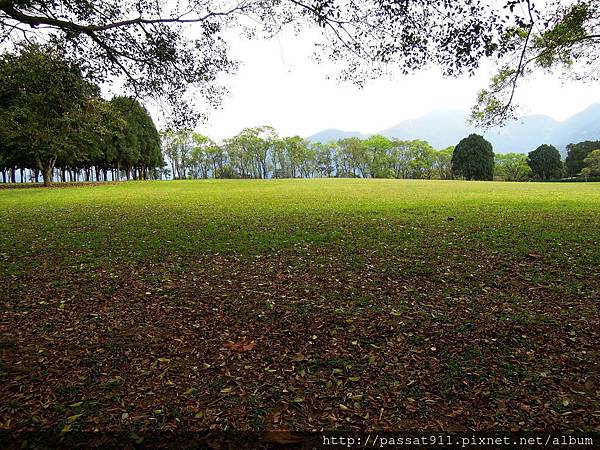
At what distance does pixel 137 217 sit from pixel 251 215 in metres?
4.97

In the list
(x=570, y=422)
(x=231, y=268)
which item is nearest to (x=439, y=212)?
(x=231, y=268)

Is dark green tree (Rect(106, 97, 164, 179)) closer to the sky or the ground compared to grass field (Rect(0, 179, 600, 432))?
closer to the sky

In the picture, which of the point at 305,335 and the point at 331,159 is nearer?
the point at 305,335

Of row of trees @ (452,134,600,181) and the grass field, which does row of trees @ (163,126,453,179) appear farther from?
the grass field

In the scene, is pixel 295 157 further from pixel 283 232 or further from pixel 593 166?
pixel 283 232

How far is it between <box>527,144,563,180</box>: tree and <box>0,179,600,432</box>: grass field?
9281cm

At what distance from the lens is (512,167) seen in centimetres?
9331

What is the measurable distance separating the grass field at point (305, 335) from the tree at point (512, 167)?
317 ft

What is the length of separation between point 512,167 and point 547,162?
8.78 m

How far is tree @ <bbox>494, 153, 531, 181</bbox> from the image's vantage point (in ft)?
299

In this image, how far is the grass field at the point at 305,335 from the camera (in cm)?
345

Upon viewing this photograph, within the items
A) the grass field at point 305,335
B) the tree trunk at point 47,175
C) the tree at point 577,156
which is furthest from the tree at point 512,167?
the tree trunk at point 47,175

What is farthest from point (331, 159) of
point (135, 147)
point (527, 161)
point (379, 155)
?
point (135, 147)

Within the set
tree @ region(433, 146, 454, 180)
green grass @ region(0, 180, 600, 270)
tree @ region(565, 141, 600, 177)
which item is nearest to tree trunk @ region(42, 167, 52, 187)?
green grass @ region(0, 180, 600, 270)
